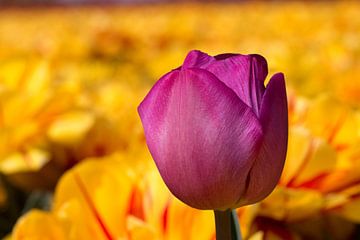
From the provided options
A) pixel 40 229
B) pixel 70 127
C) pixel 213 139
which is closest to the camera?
pixel 213 139

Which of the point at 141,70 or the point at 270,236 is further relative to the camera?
the point at 141,70

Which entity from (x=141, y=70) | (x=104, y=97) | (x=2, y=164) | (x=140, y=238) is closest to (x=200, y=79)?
(x=140, y=238)

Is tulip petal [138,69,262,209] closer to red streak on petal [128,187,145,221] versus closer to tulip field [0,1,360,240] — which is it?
tulip field [0,1,360,240]

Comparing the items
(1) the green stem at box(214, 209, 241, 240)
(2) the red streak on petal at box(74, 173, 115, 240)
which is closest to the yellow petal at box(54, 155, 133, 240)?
(2) the red streak on petal at box(74, 173, 115, 240)

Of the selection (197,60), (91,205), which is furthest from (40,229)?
(197,60)

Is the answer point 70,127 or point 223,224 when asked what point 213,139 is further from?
point 70,127

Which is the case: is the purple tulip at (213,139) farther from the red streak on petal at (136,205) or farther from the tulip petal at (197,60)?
the red streak on petal at (136,205)

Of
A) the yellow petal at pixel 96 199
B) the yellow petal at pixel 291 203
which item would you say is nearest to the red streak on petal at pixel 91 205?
the yellow petal at pixel 96 199

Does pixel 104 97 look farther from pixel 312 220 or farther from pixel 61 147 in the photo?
pixel 312 220
